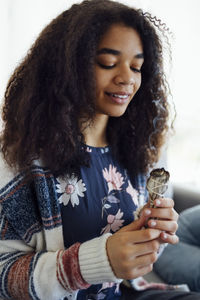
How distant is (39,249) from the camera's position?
72 centimetres

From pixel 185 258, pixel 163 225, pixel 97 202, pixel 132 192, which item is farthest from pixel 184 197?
pixel 163 225

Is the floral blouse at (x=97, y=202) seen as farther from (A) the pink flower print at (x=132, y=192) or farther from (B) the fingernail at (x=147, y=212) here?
(B) the fingernail at (x=147, y=212)

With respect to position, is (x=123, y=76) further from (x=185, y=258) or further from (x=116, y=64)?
(x=185, y=258)

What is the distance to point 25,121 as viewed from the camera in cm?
70

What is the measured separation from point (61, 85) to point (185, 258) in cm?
85

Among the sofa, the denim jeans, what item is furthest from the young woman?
the sofa

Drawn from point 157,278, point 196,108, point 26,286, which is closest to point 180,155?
point 196,108

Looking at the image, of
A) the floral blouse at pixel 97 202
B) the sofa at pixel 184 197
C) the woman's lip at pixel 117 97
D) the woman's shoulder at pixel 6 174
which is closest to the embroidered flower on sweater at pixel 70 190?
the floral blouse at pixel 97 202

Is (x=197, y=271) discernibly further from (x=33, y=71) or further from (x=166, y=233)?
(x=33, y=71)

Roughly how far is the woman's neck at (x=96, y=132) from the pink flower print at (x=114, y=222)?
0.19 m

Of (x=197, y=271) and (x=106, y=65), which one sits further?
(x=197, y=271)

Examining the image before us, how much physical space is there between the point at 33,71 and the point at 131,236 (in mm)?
405

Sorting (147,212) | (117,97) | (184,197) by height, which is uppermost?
(117,97)

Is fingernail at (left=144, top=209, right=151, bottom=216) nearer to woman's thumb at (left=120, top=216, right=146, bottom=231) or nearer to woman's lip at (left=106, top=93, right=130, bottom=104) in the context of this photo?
woman's thumb at (left=120, top=216, right=146, bottom=231)
